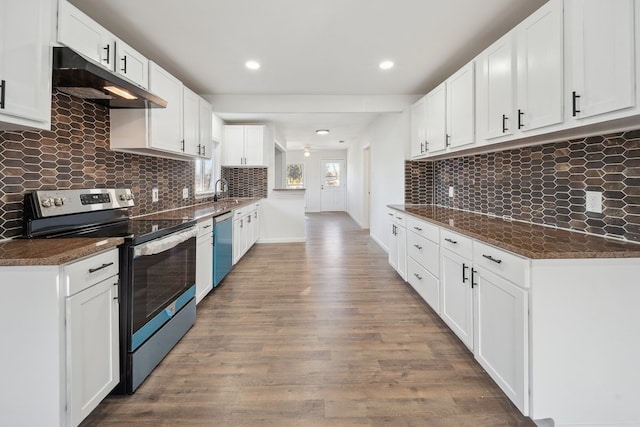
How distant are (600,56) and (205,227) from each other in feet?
9.64

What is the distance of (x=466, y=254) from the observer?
2.03m

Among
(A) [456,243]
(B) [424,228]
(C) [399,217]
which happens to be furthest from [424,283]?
(C) [399,217]

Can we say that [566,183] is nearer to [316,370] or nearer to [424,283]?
[424,283]

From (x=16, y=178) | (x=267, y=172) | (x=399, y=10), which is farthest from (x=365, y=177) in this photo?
(x=16, y=178)

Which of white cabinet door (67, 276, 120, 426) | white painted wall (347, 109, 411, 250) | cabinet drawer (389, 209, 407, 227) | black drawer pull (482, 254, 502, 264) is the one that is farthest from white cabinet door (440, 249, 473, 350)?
white painted wall (347, 109, 411, 250)

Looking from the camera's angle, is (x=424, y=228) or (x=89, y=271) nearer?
(x=89, y=271)

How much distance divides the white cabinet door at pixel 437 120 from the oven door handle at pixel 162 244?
253cm

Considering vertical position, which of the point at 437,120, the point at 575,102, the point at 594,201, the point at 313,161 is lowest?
the point at 594,201

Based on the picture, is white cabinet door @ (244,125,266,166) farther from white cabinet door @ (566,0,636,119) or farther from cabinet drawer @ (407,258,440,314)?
white cabinet door @ (566,0,636,119)

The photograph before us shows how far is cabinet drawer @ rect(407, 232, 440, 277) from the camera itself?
2580mm

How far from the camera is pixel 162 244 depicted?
1.96 metres

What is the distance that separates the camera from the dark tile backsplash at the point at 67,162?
167cm

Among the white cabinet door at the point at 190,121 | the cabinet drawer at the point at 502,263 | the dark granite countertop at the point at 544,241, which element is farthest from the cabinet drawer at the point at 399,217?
the white cabinet door at the point at 190,121

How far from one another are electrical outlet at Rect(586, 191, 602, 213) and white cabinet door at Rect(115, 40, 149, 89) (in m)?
3.14
